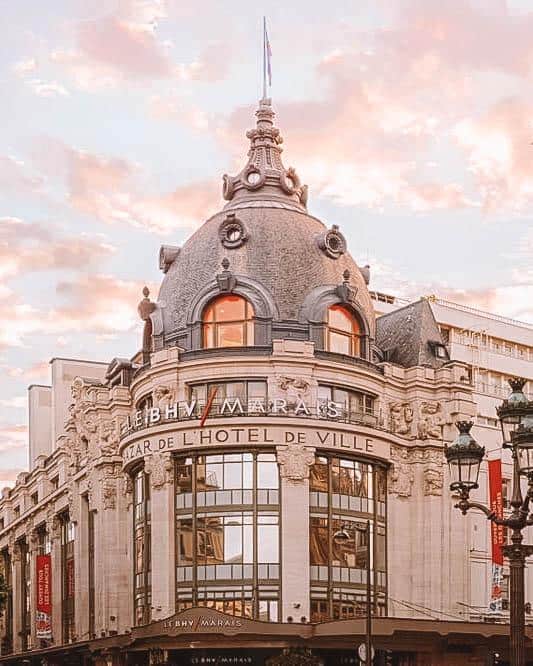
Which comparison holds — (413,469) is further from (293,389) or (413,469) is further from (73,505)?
(73,505)

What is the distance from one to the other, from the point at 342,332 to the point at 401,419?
18.9 ft

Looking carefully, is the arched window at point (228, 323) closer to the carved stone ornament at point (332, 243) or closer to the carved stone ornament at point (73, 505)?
the carved stone ornament at point (332, 243)

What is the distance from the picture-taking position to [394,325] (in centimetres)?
7850

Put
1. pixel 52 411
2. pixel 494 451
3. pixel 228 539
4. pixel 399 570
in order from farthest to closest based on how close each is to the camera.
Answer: pixel 52 411 → pixel 494 451 → pixel 399 570 → pixel 228 539

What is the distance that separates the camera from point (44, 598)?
86.4m

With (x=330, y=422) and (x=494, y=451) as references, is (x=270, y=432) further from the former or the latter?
(x=494, y=451)

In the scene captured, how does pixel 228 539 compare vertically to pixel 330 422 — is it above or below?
below

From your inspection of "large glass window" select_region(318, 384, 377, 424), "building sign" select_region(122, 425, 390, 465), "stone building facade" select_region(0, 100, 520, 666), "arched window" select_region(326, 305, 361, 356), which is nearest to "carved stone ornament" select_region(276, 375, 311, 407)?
"stone building facade" select_region(0, 100, 520, 666)

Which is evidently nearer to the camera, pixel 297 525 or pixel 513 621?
pixel 513 621

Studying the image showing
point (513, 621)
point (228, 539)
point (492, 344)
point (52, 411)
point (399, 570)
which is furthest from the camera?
point (52, 411)

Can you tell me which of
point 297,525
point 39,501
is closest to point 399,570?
point 297,525

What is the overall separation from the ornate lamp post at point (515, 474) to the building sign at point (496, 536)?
144 ft

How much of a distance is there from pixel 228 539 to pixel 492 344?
103 feet

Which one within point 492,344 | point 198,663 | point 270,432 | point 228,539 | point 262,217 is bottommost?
point 198,663
